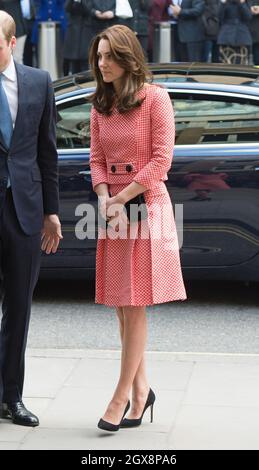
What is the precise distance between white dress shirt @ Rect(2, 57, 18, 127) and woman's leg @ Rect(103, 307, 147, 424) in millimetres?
1061

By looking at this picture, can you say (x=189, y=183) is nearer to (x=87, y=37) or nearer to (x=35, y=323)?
(x=35, y=323)

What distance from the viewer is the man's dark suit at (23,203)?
5352 millimetres

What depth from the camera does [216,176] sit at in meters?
7.84

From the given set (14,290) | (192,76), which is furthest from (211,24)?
(14,290)

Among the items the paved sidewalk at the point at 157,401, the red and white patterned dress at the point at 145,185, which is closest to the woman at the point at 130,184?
the red and white patterned dress at the point at 145,185

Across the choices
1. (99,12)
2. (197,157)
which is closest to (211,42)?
(99,12)

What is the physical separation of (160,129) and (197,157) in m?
2.64

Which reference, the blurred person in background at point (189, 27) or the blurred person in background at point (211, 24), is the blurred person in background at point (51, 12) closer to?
the blurred person in background at point (189, 27)

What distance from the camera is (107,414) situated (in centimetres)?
535

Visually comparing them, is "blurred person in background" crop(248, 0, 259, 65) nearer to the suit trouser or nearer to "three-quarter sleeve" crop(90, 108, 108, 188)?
"three-quarter sleeve" crop(90, 108, 108, 188)

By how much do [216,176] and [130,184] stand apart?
8.53 ft

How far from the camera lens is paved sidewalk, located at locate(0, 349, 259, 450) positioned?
524 centimetres

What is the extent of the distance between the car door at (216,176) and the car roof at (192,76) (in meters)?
0.13

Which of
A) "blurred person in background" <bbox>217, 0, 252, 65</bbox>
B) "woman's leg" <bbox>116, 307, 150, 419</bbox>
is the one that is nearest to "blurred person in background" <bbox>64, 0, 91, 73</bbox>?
"blurred person in background" <bbox>217, 0, 252, 65</bbox>
